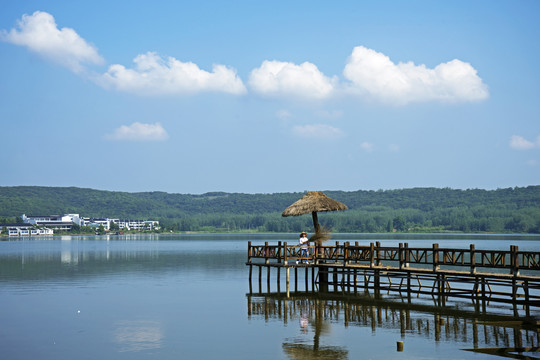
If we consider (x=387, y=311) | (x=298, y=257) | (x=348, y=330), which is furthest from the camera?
(x=298, y=257)

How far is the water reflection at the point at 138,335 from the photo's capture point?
2213 cm

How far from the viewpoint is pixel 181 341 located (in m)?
22.9

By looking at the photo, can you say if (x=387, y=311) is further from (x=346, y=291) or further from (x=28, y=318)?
(x=28, y=318)

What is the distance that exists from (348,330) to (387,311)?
5.02 m

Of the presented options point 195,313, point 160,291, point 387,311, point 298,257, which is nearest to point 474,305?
point 387,311

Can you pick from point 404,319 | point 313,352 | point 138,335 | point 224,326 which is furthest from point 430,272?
point 138,335

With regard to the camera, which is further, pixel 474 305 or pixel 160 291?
pixel 160 291

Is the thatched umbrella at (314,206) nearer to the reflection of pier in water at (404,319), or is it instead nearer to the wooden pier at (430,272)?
the wooden pier at (430,272)

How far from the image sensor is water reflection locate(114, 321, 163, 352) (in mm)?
22130

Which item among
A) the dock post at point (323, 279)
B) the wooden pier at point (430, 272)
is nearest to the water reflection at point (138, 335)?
the wooden pier at point (430, 272)

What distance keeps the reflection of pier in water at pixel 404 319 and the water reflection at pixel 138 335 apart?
469 cm

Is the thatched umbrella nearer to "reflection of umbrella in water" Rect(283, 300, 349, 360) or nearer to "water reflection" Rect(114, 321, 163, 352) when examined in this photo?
"water reflection" Rect(114, 321, 163, 352)

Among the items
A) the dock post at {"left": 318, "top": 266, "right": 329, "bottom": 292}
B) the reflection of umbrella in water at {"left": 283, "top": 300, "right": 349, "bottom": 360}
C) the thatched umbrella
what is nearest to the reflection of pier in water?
the reflection of umbrella in water at {"left": 283, "top": 300, "right": 349, "bottom": 360}

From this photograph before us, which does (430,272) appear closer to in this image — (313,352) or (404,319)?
(404,319)
